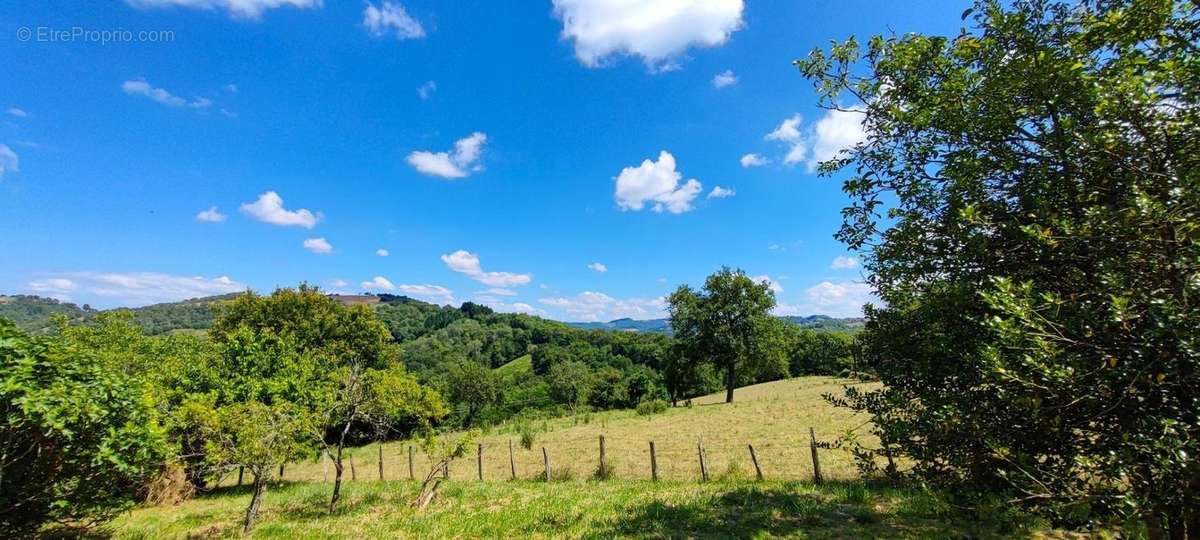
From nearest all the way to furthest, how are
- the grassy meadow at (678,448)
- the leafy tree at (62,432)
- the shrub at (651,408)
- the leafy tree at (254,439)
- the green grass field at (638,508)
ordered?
the leafy tree at (62,432) → the green grass field at (638,508) → the leafy tree at (254,439) → the grassy meadow at (678,448) → the shrub at (651,408)

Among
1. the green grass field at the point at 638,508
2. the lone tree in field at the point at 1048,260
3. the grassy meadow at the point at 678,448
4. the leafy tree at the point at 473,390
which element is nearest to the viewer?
the lone tree in field at the point at 1048,260

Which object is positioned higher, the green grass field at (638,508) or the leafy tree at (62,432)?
the leafy tree at (62,432)

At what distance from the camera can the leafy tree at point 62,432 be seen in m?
6.53

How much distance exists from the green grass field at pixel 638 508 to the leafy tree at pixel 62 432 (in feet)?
11.8

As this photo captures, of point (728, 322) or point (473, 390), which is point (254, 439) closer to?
point (728, 322)

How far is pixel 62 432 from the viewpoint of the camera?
674 cm

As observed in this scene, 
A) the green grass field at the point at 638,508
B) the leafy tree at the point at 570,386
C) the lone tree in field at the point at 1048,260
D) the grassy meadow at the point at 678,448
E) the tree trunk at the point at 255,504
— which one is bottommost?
the leafy tree at the point at 570,386

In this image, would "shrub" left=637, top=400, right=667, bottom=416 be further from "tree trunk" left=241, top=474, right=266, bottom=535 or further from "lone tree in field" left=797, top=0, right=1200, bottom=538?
"lone tree in field" left=797, top=0, right=1200, bottom=538

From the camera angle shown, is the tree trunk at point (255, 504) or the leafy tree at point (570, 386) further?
the leafy tree at point (570, 386)

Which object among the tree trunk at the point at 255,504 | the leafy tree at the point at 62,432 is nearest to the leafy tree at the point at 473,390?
the tree trunk at the point at 255,504

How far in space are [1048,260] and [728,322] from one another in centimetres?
4158

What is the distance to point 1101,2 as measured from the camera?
4.67 metres

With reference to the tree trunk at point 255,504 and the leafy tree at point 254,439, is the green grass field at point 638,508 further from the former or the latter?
the leafy tree at point 254,439

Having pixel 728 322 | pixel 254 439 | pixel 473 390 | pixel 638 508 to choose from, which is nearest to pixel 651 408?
pixel 728 322
